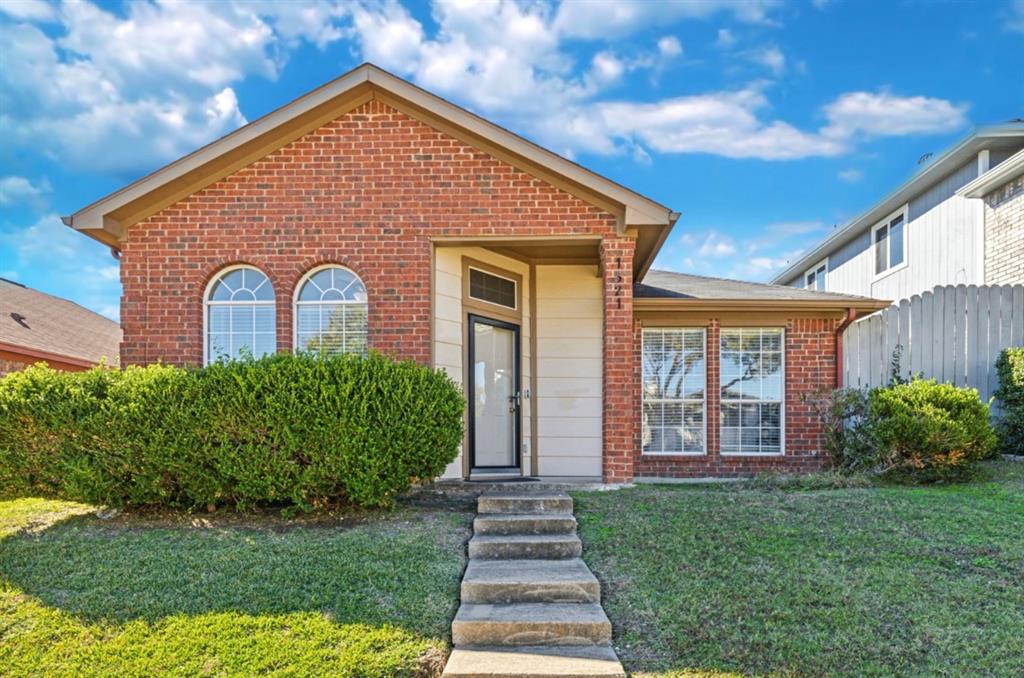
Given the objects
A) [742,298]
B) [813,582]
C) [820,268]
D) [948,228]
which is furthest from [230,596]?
[820,268]

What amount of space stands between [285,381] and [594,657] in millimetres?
3873

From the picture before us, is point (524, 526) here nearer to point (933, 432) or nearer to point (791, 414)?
point (933, 432)

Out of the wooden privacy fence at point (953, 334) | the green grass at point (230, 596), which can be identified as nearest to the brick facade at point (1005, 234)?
the wooden privacy fence at point (953, 334)

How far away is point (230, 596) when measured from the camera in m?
4.74

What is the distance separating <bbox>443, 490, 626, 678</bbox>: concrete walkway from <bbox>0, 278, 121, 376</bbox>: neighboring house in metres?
9.22

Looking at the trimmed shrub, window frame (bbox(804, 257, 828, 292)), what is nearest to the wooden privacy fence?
the trimmed shrub

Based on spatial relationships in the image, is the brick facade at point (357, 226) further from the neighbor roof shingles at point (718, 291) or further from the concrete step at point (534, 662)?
the concrete step at point (534, 662)

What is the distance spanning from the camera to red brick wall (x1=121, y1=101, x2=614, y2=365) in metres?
8.11

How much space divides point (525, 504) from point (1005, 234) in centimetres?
1100

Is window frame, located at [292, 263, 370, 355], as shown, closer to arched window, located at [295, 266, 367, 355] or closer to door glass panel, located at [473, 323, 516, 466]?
arched window, located at [295, 266, 367, 355]

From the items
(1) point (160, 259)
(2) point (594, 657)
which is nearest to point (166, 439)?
(1) point (160, 259)

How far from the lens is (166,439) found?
21.1 feet

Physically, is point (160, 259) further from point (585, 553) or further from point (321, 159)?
point (585, 553)

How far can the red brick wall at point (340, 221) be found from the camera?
811 centimetres
